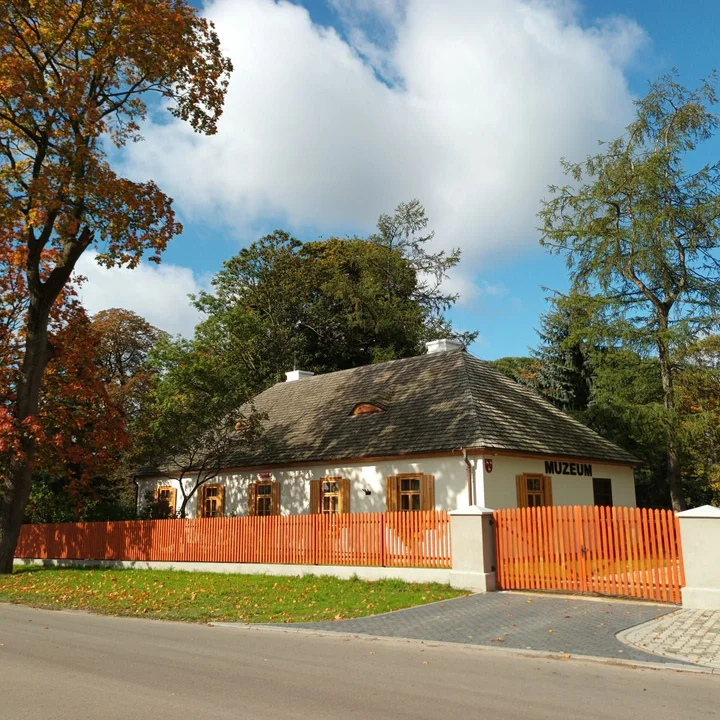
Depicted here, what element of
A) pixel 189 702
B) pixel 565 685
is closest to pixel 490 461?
pixel 565 685

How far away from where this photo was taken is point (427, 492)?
18.0m

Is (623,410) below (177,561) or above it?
above

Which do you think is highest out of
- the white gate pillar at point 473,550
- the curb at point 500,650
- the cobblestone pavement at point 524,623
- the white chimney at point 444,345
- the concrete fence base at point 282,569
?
the white chimney at point 444,345

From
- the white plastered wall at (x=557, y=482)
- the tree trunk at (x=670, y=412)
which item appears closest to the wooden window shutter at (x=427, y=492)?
the white plastered wall at (x=557, y=482)

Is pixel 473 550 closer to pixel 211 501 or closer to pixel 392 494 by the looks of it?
pixel 392 494

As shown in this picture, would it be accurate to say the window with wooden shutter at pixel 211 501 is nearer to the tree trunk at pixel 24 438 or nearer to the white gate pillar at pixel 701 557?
the tree trunk at pixel 24 438

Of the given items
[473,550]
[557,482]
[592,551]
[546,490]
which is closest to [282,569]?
[473,550]

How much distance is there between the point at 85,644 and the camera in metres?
9.17

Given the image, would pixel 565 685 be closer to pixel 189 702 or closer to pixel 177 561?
pixel 189 702

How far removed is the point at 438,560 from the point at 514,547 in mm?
2080

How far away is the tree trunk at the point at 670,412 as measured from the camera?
2299cm

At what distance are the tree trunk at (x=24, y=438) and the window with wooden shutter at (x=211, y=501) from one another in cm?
666

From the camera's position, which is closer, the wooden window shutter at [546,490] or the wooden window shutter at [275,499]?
the wooden window shutter at [546,490]

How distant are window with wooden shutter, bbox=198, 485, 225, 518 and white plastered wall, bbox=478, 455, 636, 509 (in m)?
10.9
